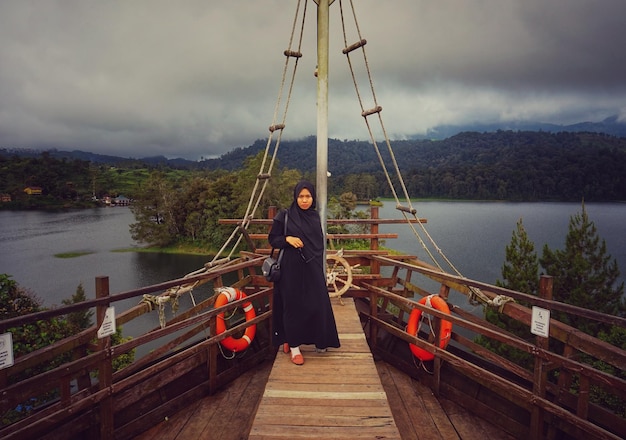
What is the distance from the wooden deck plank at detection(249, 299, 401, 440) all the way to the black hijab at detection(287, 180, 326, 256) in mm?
1006

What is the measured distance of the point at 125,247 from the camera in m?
42.2

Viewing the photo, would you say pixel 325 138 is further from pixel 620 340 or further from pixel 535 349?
pixel 620 340

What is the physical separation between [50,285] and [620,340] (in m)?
36.8

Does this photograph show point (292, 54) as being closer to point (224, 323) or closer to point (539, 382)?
point (224, 323)

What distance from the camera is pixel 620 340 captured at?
481 inches

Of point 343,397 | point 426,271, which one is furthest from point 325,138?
point 343,397

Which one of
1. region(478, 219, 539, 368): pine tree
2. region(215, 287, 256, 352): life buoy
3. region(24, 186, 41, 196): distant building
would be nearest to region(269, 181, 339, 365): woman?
region(215, 287, 256, 352): life buoy

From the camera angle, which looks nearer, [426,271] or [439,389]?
[439,389]

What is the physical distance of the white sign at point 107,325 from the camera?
99.4 inches

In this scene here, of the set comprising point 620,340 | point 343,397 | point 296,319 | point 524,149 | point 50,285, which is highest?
point 524,149

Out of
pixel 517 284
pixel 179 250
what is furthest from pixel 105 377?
pixel 179 250

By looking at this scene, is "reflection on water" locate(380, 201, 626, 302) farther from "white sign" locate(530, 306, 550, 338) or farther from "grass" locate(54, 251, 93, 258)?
"grass" locate(54, 251, 93, 258)

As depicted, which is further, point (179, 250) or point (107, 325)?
point (179, 250)

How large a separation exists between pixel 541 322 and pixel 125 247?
46.6 meters
